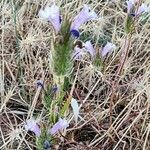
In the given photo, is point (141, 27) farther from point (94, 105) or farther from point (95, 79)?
point (94, 105)

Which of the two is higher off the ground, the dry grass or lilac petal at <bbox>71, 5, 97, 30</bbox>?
lilac petal at <bbox>71, 5, 97, 30</bbox>

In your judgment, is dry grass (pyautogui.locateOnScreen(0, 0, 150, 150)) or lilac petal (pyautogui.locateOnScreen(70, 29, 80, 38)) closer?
lilac petal (pyautogui.locateOnScreen(70, 29, 80, 38))

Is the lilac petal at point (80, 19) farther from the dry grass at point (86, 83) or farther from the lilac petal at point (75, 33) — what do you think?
the dry grass at point (86, 83)

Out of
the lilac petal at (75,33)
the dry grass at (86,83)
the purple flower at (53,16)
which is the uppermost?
the purple flower at (53,16)

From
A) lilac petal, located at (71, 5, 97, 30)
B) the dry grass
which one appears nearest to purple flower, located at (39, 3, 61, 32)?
lilac petal, located at (71, 5, 97, 30)

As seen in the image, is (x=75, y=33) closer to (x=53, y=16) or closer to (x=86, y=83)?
(x=53, y=16)

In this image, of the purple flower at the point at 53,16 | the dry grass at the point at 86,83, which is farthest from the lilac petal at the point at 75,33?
the dry grass at the point at 86,83

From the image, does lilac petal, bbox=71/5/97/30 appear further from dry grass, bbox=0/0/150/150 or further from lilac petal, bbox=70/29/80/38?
dry grass, bbox=0/0/150/150

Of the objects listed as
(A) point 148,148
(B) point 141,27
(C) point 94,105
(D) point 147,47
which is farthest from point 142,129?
(B) point 141,27
